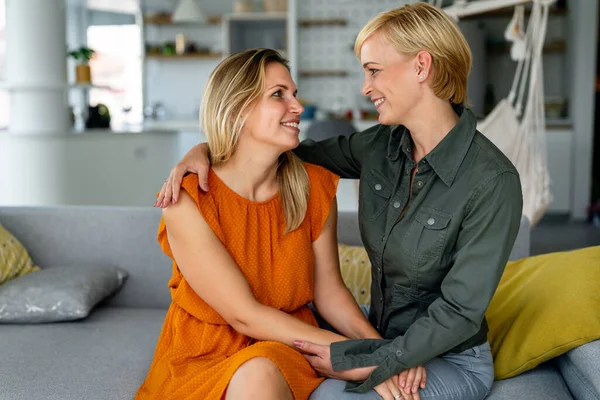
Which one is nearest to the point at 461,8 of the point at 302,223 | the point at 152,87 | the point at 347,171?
the point at 347,171

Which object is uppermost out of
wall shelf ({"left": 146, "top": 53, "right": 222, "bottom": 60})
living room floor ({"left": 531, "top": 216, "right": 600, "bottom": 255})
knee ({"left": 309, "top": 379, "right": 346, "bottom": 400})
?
wall shelf ({"left": 146, "top": 53, "right": 222, "bottom": 60})

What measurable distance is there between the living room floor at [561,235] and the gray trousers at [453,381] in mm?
3929

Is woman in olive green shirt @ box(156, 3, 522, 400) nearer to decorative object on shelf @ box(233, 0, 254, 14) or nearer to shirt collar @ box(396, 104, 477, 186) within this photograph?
shirt collar @ box(396, 104, 477, 186)

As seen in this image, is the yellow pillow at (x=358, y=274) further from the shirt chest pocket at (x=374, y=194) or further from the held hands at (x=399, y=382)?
the held hands at (x=399, y=382)

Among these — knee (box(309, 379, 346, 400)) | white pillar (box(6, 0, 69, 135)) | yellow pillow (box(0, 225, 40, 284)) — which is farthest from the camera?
white pillar (box(6, 0, 69, 135))

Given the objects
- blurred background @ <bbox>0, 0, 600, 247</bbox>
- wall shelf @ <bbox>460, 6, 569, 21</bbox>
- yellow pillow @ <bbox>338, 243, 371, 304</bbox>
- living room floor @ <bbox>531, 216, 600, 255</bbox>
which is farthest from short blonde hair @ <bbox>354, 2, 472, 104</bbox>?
wall shelf @ <bbox>460, 6, 569, 21</bbox>

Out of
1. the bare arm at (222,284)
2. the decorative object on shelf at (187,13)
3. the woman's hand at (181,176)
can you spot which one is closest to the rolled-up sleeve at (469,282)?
the bare arm at (222,284)

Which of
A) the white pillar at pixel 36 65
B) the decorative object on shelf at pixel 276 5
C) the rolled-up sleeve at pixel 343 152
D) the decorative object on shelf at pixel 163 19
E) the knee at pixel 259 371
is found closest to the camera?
the knee at pixel 259 371

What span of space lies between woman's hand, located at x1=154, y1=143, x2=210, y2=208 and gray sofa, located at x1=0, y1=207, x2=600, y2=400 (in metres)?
0.51

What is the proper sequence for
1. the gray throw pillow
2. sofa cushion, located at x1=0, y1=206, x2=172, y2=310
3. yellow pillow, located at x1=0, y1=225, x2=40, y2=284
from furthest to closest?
1. sofa cushion, located at x1=0, y1=206, x2=172, y2=310
2. yellow pillow, located at x1=0, y1=225, x2=40, y2=284
3. the gray throw pillow

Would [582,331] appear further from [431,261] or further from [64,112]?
[64,112]

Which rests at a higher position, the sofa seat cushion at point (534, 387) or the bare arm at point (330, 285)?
the bare arm at point (330, 285)

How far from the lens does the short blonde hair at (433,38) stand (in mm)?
1561

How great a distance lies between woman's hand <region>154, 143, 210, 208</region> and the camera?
→ 1.67m
